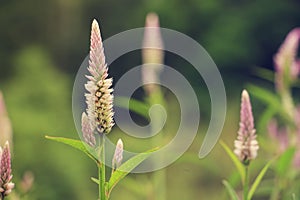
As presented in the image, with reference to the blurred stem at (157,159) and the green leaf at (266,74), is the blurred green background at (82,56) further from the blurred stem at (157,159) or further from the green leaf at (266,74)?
→ the blurred stem at (157,159)

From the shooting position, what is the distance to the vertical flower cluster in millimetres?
672

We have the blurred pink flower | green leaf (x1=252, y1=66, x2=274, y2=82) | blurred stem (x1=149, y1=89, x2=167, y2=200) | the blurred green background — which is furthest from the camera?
the blurred green background

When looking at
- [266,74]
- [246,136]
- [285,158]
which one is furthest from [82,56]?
[246,136]

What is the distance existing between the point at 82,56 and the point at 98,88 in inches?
447

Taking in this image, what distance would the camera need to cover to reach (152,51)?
1.38 metres

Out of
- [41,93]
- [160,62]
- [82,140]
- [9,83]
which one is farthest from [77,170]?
[82,140]

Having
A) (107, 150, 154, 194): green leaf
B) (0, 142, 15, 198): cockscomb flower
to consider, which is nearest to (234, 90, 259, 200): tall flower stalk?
(107, 150, 154, 194): green leaf

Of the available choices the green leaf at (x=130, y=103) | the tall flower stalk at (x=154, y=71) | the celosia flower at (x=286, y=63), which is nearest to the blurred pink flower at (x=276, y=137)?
the celosia flower at (x=286, y=63)

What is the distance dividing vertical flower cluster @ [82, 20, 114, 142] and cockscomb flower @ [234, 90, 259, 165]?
17cm

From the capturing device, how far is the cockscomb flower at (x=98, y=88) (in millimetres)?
672

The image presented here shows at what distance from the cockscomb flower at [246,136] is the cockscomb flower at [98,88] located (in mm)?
174

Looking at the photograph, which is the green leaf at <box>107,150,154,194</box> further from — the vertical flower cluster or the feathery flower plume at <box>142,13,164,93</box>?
the feathery flower plume at <box>142,13,164,93</box>

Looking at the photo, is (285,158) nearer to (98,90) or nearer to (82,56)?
(98,90)

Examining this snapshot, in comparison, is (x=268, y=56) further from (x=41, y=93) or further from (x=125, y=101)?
(x=125, y=101)
